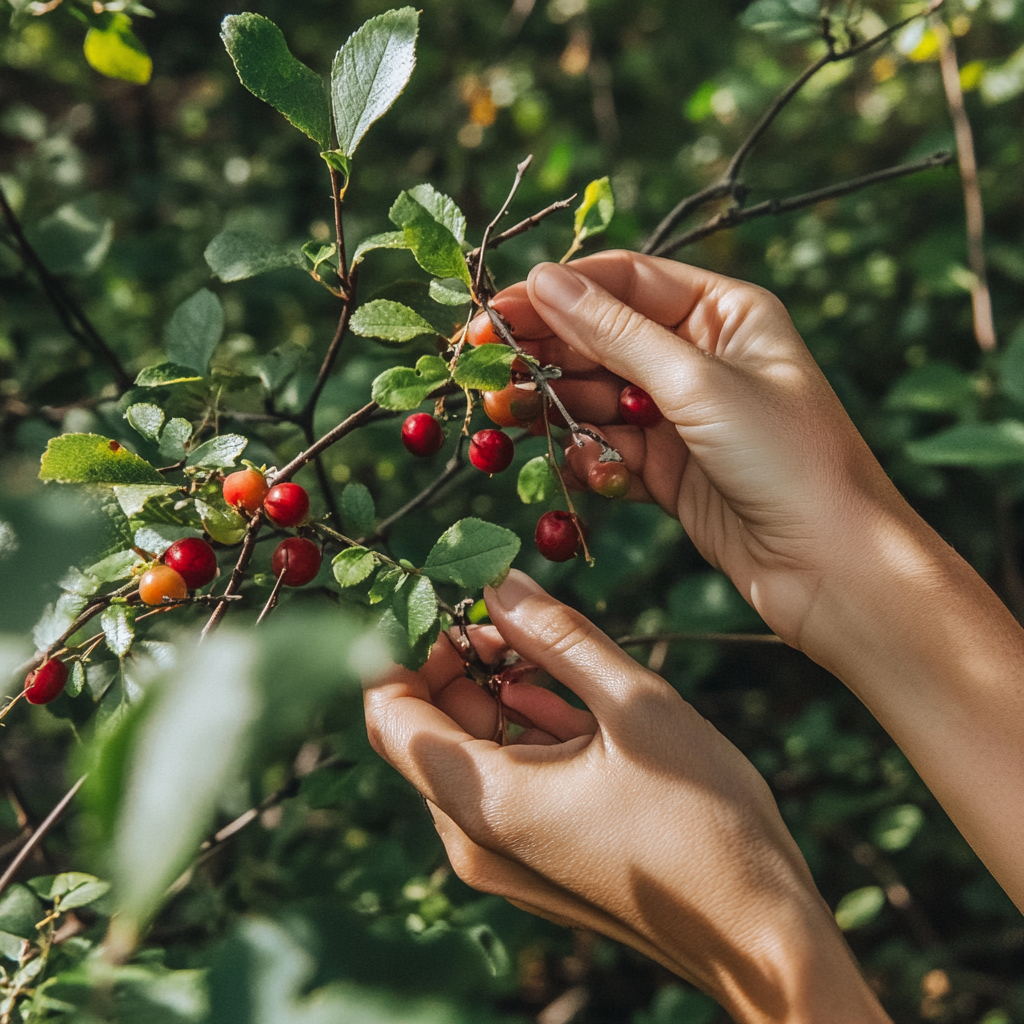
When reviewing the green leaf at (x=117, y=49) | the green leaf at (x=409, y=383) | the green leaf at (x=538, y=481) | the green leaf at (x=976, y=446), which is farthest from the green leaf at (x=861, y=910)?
the green leaf at (x=117, y=49)

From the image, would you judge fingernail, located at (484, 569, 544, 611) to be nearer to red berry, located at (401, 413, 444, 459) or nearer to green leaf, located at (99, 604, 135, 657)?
red berry, located at (401, 413, 444, 459)

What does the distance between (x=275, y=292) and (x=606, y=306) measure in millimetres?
1213

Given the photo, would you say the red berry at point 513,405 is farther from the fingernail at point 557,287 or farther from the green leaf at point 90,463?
the green leaf at point 90,463

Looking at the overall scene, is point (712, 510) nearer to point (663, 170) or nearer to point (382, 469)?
point (382, 469)

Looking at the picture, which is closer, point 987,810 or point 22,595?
point 22,595

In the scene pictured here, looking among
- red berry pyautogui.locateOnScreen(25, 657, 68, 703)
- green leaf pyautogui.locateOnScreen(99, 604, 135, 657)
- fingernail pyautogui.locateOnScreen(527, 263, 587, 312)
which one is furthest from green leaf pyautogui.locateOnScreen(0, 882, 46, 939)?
fingernail pyautogui.locateOnScreen(527, 263, 587, 312)

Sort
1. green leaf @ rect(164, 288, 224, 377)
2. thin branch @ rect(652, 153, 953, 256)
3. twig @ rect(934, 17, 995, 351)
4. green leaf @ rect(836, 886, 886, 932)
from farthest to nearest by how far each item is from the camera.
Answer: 1. twig @ rect(934, 17, 995, 351)
2. green leaf @ rect(836, 886, 886, 932)
3. thin branch @ rect(652, 153, 953, 256)
4. green leaf @ rect(164, 288, 224, 377)

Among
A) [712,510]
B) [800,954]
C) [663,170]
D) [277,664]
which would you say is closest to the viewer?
[277,664]

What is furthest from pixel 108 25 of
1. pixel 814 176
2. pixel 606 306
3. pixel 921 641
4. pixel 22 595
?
pixel 814 176

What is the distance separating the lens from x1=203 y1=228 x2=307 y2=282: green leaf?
94cm

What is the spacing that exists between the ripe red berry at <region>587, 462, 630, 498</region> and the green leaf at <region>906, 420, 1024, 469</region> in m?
0.70

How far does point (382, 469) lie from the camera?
1.68 m

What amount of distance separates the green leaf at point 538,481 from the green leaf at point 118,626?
482 mm

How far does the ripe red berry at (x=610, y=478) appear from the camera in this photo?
1.14 meters
